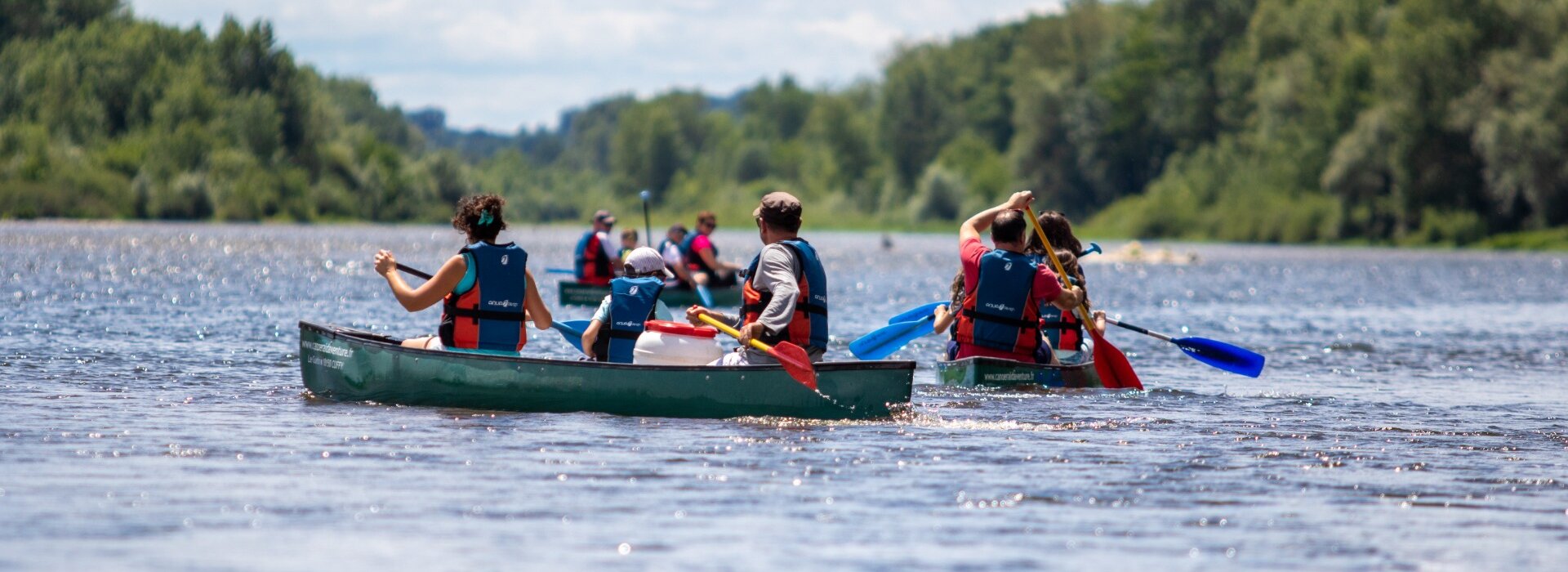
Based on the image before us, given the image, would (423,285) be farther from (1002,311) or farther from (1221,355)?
(1221,355)

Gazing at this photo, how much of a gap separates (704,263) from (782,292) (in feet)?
50.7

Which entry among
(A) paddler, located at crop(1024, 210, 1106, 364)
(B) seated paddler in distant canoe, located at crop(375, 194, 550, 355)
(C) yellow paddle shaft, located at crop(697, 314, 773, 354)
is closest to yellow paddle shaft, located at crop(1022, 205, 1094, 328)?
(A) paddler, located at crop(1024, 210, 1106, 364)

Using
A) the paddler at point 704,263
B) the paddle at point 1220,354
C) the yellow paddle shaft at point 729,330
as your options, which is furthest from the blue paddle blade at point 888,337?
the paddler at point 704,263

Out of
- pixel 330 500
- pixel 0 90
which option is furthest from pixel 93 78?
pixel 330 500

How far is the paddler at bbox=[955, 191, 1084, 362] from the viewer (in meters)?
12.9

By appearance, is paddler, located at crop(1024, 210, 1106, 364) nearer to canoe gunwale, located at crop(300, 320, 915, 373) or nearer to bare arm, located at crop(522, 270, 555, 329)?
canoe gunwale, located at crop(300, 320, 915, 373)

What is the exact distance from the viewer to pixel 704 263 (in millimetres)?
26688

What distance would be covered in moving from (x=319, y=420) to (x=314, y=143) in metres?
85.3

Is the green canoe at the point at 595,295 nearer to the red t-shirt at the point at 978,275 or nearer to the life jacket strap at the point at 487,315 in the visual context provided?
the red t-shirt at the point at 978,275

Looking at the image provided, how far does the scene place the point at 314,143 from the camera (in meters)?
94.5

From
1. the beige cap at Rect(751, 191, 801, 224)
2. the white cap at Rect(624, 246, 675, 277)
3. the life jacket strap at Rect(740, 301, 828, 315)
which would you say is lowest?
the life jacket strap at Rect(740, 301, 828, 315)

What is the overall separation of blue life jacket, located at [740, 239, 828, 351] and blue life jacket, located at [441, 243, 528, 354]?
4.86 ft

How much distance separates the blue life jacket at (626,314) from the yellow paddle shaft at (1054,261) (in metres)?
2.58

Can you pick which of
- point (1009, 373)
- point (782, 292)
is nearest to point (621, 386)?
point (782, 292)
